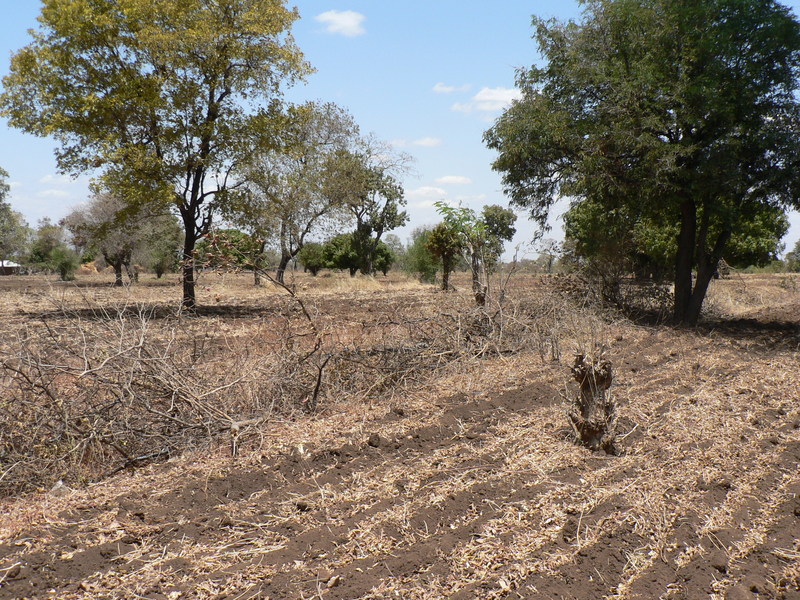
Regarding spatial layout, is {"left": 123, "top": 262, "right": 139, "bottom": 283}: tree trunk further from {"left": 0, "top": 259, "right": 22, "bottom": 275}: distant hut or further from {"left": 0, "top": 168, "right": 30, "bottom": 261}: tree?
{"left": 0, "top": 259, "right": 22, "bottom": 275}: distant hut

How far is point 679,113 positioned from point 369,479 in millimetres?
11189

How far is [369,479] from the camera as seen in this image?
470cm

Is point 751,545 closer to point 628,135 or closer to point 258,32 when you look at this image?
point 628,135

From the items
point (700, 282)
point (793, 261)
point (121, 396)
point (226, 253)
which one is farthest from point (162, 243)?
point (793, 261)

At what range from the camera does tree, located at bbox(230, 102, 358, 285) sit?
19.7m

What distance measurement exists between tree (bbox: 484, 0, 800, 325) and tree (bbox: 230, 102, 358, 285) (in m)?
7.27

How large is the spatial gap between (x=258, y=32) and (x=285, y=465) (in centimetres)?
1608

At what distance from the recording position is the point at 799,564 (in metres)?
3.58

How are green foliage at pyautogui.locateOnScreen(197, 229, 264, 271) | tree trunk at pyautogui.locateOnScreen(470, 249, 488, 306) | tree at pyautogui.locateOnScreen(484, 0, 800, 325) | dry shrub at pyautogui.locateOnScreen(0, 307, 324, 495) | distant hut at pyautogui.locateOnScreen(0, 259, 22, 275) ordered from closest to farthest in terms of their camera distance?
dry shrub at pyautogui.locateOnScreen(0, 307, 324, 495), green foliage at pyautogui.locateOnScreen(197, 229, 264, 271), tree trunk at pyautogui.locateOnScreen(470, 249, 488, 306), tree at pyautogui.locateOnScreen(484, 0, 800, 325), distant hut at pyautogui.locateOnScreen(0, 259, 22, 275)

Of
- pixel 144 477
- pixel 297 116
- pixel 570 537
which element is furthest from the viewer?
pixel 297 116

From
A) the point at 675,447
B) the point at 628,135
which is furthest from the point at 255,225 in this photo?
the point at 675,447

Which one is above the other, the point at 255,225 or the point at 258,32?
the point at 258,32

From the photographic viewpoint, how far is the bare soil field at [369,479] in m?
3.48

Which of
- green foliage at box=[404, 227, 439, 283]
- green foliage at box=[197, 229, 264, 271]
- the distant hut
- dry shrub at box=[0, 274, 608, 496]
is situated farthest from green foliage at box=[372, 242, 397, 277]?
green foliage at box=[197, 229, 264, 271]
